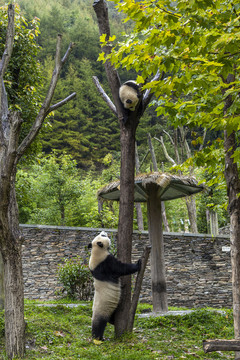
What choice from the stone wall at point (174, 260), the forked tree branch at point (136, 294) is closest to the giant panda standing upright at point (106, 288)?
the forked tree branch at point (136, 294)

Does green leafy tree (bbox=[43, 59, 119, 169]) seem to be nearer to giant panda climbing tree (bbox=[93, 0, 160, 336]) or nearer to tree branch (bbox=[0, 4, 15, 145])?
giant panda climbing tree (bbox=[93, 0, 160, 336])

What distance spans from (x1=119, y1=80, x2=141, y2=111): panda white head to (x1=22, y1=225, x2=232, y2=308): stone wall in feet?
21.0

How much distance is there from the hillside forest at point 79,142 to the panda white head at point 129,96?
295 mm

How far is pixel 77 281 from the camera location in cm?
933

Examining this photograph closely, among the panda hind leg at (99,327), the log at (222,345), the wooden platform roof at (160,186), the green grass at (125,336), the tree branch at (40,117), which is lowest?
the green grass at (125,336)

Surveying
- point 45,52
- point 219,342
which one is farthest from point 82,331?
point 45,52

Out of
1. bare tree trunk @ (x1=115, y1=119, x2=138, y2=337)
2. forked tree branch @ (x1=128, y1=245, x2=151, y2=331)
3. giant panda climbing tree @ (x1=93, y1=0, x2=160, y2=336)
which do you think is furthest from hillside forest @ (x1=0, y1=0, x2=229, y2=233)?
forked tree branch @ (x1=128, y1=245, x2=151, y2=331)

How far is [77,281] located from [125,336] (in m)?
4.17

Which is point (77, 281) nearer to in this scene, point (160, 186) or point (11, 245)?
point (160, 186)

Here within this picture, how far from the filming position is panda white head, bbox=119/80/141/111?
5.78m

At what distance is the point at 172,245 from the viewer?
39.3 ft

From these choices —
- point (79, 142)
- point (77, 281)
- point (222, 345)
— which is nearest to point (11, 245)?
point (222, 345)

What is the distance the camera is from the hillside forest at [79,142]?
27.5ft

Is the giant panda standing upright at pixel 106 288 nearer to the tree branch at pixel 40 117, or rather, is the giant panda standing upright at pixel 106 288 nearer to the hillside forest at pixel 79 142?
the hillside forest at pixel 79 142
